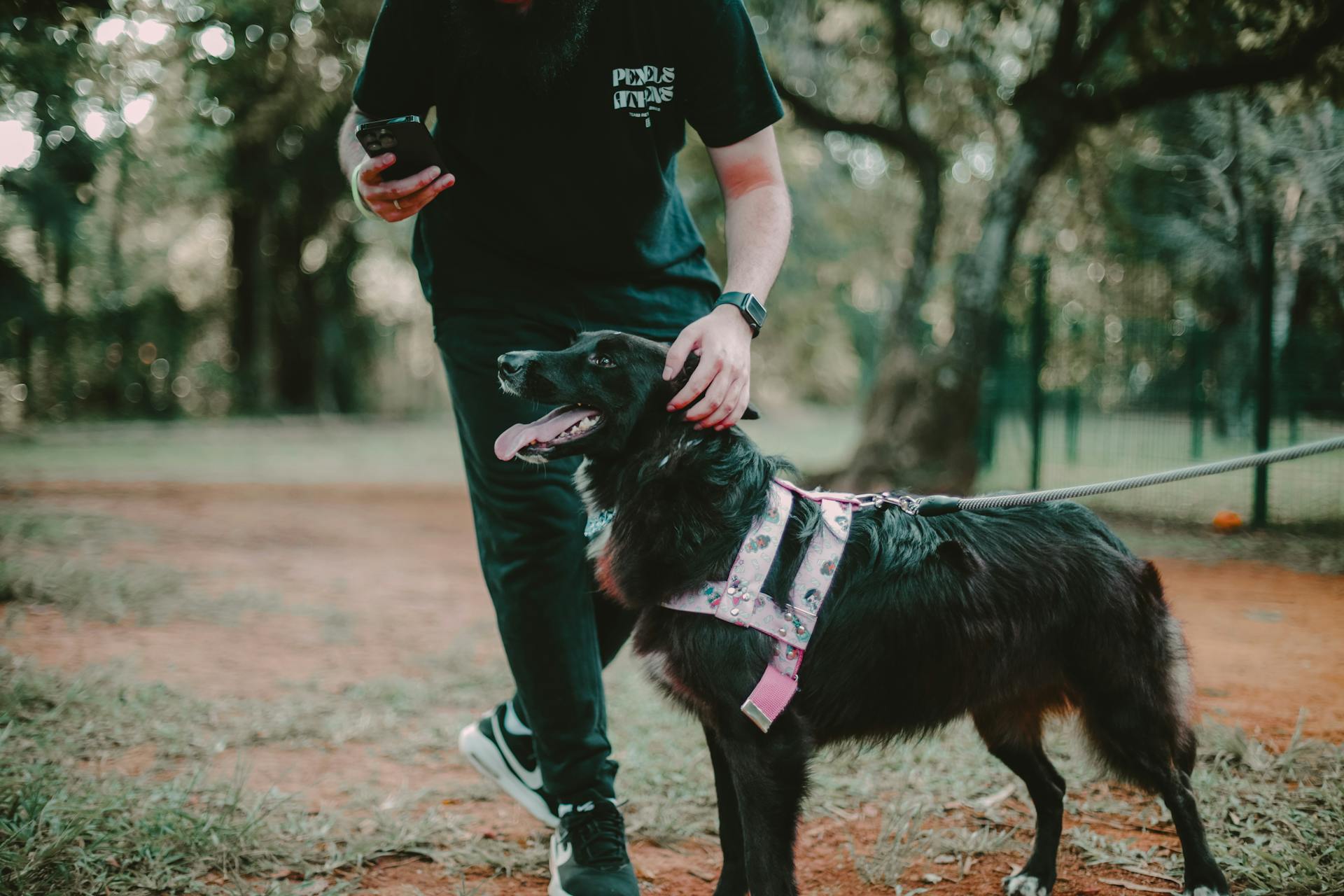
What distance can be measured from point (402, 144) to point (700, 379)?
36.3 inches

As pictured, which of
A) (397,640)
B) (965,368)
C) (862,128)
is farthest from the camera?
(862,128)

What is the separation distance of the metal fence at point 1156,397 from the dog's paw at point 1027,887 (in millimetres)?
6451

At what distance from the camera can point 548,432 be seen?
2.19 metres

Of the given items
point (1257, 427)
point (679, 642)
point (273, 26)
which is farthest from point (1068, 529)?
point (273, 26)

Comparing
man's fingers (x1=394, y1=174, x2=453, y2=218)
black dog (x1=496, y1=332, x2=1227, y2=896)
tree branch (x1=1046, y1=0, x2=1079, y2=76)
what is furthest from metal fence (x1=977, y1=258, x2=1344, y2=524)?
man's fingers (x1=394, y1=174, x2=453, y2=218)

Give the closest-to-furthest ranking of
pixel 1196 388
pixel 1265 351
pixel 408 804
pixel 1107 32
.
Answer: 1. pixel 408 804
2. pixel 1265 351
3. pixel 1107 32
4. pixel 1196 388

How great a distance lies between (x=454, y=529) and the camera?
28.1 feet

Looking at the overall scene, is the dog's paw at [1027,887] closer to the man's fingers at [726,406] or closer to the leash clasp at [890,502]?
the leash clasp at [890,502]

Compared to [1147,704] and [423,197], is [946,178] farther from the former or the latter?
[423,197]

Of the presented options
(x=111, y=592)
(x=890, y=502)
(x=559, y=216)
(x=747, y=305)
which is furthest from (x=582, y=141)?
(x=111, y=592)

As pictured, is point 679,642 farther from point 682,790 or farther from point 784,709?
point 682,790

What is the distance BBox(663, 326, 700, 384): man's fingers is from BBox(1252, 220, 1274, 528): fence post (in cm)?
727

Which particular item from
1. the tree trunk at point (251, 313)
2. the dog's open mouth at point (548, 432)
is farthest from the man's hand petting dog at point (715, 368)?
the tree trunk at point (251, 313)

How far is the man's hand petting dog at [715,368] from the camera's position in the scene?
79.7 inches
